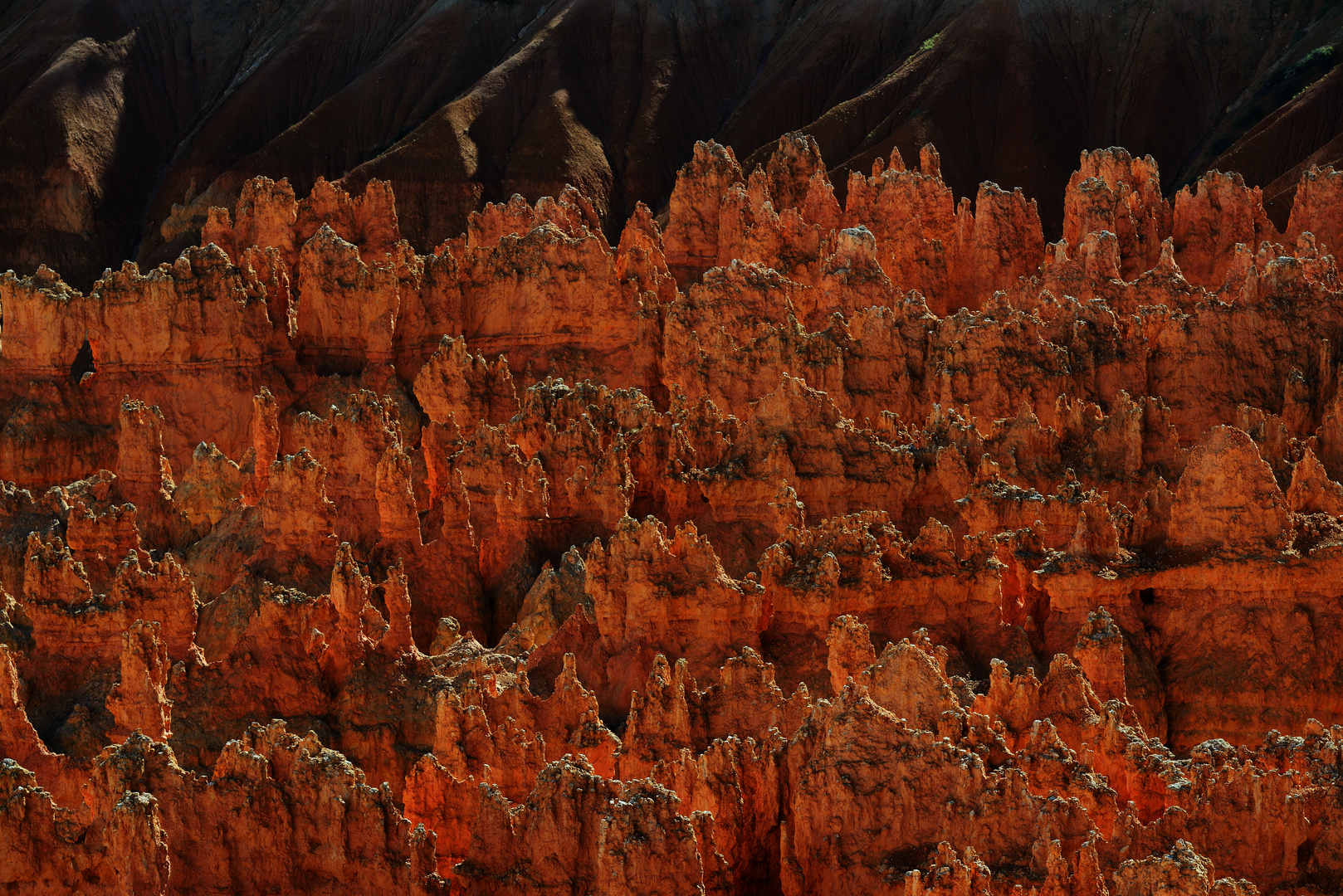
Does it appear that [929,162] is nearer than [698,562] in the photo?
No

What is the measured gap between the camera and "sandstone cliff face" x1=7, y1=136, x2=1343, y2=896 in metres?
15.5

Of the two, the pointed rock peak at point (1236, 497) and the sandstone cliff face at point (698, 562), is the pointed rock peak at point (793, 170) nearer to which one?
the sandstone cliff face at point (698, 562)

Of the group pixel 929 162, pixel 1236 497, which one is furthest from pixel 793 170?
pixel 1236 497

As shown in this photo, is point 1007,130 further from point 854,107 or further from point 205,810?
point 205,810

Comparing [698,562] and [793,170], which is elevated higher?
[793,170]

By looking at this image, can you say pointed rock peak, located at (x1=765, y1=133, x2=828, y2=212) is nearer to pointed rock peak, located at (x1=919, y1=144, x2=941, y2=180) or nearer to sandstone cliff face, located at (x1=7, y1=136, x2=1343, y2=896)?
pointed rock peak, located at (x1=919, y1=144, x2=941, y2=180)

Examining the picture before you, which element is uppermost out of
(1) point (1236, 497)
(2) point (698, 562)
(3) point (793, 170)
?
(3) point (793, 170)

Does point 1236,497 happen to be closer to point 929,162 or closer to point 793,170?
point 793,170

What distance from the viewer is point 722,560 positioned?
2531cm

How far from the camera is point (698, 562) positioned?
22.3 metres

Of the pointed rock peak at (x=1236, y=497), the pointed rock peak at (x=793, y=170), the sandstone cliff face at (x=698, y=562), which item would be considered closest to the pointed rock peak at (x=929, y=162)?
the pointed rock peak at (x=793, y=170)

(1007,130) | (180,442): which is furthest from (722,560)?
(1007,130)

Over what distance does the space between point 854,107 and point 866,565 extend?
64.7 metres

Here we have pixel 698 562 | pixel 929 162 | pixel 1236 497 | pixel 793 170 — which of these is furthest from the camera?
pixel 929 162
